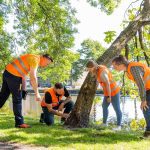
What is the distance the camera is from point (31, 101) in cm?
2853

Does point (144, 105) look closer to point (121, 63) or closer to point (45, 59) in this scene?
point (121, 63)

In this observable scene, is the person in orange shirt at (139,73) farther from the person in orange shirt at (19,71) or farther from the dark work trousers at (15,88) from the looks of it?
the dark work trousers at (15,88)

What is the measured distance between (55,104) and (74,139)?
308 centimetres

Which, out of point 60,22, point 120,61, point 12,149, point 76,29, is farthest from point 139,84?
point 76,29

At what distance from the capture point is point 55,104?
32.1ft

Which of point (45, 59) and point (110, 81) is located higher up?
point (45, 59)

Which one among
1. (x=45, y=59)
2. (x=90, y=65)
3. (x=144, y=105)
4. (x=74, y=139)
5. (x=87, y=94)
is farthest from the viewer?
(x=87, y=94)

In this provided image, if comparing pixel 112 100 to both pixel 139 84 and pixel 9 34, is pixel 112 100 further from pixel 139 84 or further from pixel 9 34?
pixel 9 34

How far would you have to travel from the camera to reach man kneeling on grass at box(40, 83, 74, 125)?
9.45 metres

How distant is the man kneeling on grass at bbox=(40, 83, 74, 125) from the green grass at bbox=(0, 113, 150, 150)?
1.45 metres

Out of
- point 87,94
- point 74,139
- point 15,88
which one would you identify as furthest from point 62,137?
point 87,94

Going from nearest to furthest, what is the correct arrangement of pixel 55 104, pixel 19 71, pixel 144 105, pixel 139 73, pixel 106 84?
pixel 139 73 → pixel 144 105 → pixel 19 71 → pixel 106 84 → pixel 55 104

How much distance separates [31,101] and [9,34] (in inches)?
368

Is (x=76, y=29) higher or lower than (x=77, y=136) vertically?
higher
